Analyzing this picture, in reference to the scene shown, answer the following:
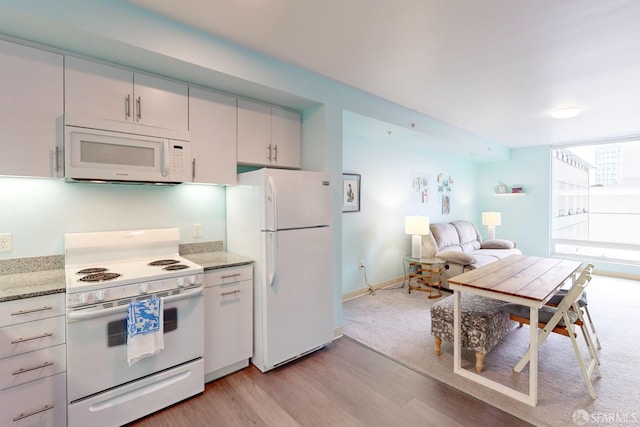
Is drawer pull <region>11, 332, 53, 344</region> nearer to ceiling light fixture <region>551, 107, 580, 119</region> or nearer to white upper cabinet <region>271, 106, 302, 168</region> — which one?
white upper cabinet <region>271, 106, 302, 168</region>

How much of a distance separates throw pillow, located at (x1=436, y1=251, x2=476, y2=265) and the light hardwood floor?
240cm

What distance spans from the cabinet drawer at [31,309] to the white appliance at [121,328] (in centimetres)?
8

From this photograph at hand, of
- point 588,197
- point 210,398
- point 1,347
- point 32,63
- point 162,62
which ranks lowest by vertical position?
point 210,398

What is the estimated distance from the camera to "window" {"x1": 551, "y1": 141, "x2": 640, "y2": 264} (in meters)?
5.51

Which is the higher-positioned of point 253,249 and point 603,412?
point 253,249

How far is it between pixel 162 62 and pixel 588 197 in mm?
7714

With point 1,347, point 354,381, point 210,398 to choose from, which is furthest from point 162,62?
point 354,381

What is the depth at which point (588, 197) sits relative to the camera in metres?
6.08

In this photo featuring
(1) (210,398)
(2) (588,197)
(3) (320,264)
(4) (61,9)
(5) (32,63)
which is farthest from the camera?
(2) (588,197)

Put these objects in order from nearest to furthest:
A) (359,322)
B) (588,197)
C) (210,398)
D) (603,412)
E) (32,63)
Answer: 1. (32,63)
2. (603,412)
3. (210,398)
4. (359,322)
5. (588,197)

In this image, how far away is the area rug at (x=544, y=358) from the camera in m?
2.03

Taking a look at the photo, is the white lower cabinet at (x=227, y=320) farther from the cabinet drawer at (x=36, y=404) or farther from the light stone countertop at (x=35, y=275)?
the cabinet drawer at (x=36, y=404)

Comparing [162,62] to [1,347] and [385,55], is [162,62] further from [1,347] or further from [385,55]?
[1,347]

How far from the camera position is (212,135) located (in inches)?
99.0
